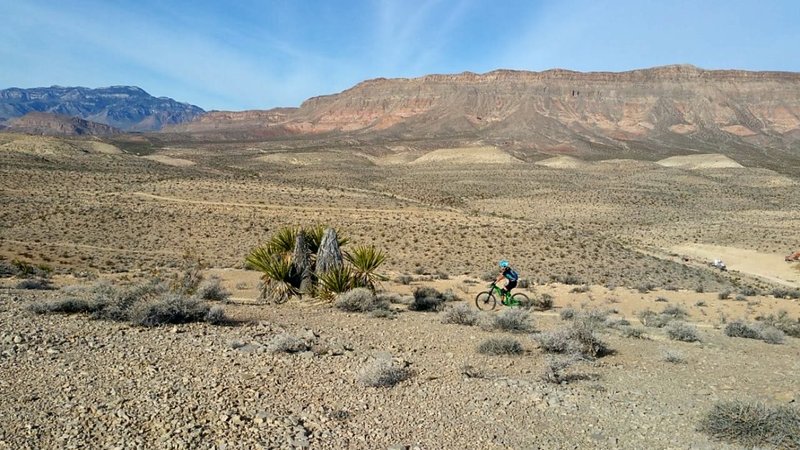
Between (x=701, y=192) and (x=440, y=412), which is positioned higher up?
(x=701, y=192)

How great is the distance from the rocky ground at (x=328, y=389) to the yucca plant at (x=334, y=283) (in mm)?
2623

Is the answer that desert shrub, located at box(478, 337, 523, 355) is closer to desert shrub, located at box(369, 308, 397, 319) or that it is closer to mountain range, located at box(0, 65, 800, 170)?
desert shrub, located at box(369, 308, 397, 319)

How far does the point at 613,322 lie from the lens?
40.5ft

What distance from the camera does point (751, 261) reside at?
31.9 m

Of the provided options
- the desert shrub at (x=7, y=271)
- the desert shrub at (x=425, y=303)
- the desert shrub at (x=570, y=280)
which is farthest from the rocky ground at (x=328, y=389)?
the desert shrub at (x=570, y=280)

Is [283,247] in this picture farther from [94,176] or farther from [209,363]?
[94,176]

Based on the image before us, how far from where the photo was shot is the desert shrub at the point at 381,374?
6922mm

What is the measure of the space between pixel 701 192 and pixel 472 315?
66291mm

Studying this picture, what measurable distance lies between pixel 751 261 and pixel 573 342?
95.3 feet

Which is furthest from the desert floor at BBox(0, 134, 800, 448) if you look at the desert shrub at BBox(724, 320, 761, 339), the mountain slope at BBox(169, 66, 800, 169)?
the mountain slope at BBox(169, 66, 800, 169)

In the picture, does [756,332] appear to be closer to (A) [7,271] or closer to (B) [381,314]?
(B) [381,314]

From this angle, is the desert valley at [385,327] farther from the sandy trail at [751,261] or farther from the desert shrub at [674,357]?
the sandy trail at [751,261]

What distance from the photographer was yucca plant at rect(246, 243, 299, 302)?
12906 mm

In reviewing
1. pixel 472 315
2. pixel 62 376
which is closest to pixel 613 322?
pixel 472 315
